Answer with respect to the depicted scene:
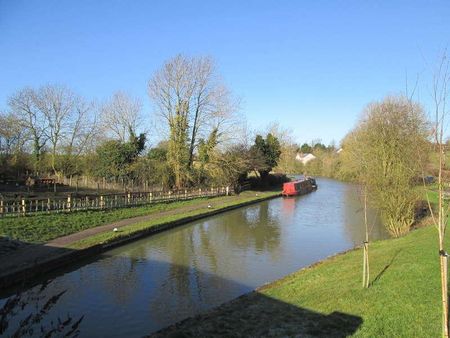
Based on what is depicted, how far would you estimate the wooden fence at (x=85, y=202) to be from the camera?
20484mm

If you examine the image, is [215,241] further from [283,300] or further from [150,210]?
[283,300]

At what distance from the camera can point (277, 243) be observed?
20.2m

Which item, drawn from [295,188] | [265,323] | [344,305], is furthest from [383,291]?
[295,188]

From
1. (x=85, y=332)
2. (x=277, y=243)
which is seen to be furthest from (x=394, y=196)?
(x=85, y=332)

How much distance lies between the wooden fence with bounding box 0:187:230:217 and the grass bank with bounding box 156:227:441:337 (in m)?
14.3

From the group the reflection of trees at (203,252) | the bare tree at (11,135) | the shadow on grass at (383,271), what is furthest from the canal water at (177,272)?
the bare tree at (11,135)

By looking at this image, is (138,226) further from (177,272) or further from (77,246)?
(177,272)

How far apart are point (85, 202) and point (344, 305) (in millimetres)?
19562

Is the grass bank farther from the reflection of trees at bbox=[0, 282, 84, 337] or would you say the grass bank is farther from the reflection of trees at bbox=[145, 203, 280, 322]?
the reflection of trees at bbox=[0, 282, 84, 337]

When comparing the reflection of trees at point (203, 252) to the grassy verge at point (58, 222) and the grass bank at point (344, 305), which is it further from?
the grassy verge at point (58, 222)

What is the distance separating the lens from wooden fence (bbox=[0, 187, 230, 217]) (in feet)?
67.2

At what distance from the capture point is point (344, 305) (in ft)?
27.0

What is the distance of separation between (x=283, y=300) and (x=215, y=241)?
11332mm

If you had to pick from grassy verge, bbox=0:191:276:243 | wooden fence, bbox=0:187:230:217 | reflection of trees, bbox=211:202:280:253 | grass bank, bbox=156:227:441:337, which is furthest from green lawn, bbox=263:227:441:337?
wooden fence, bbox=0:187:230:217
